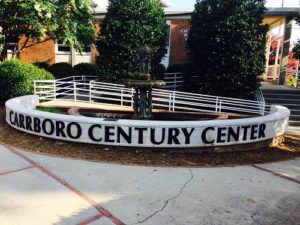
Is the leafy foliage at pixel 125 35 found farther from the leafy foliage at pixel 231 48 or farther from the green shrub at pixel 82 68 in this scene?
the green shrub at pixel 82 68

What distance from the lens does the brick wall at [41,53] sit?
20.6 meters

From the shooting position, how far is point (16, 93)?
1279 centimetres

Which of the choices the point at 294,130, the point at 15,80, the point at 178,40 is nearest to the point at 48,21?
the point at 15,80

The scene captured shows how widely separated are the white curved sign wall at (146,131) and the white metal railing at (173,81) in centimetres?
866

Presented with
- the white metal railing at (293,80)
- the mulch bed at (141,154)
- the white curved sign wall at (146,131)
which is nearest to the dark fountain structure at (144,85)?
the white curved sign wall at (146,131)

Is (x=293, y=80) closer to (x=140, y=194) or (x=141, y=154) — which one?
(x=141, y=154)

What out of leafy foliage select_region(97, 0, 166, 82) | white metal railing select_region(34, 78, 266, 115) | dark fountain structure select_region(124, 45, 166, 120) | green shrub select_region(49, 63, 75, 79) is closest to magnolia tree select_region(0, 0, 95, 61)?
green shrub select_region(49, 63, 75, 79)

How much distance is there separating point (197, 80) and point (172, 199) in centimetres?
957

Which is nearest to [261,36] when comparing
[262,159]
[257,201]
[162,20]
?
[162,20]

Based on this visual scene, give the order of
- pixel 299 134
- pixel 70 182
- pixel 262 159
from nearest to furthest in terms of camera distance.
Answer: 1. pixel 70 182
2. pixel 262 159
3. pixel 299 134

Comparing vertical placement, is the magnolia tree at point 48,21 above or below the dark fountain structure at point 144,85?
above

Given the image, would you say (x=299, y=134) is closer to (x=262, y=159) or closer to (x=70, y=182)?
(x=262, y=159)

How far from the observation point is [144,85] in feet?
30.1

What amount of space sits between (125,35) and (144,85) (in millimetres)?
5218
